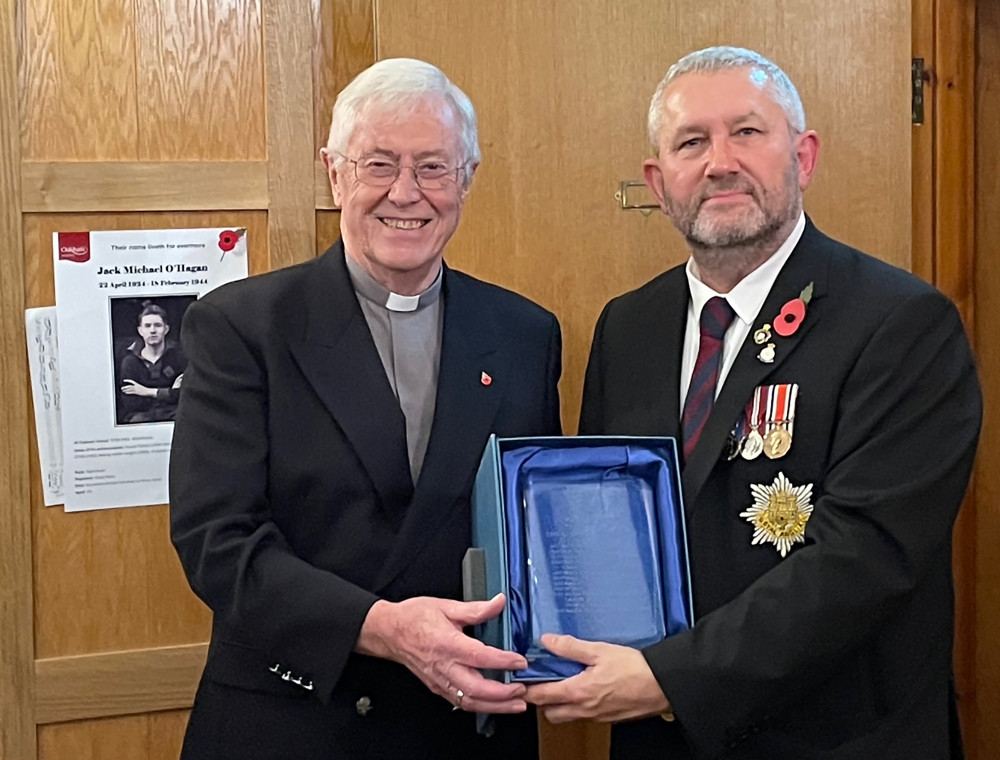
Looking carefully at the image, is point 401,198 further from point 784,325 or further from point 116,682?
point 116,682

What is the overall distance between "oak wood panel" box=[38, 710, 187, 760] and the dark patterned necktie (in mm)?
1072

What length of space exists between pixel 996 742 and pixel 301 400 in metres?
1.50

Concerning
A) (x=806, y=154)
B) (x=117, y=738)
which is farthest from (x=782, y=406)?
(x=117, y=738)

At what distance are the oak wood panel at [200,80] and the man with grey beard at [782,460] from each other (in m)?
0.74

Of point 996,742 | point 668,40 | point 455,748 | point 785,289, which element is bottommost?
point 996,742

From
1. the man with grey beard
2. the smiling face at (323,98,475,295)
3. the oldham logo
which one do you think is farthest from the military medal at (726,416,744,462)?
the oldham logo

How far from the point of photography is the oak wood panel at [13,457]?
191cm

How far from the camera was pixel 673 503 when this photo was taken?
143cm

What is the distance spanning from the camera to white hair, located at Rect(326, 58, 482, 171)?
61.9 inches

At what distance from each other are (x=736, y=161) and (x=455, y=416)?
49 centimetres

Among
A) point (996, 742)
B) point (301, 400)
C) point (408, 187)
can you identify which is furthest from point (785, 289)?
point (996, 742)

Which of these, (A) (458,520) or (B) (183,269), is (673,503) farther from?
(B) (183,269)

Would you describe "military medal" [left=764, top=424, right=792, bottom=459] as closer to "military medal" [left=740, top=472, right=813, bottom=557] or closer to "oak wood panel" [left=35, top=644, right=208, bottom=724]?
"military medal" [left=740, top=472, right=813, bottom=557]

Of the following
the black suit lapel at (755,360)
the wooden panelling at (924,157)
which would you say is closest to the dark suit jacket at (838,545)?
the black suit lapel at (755,360)
